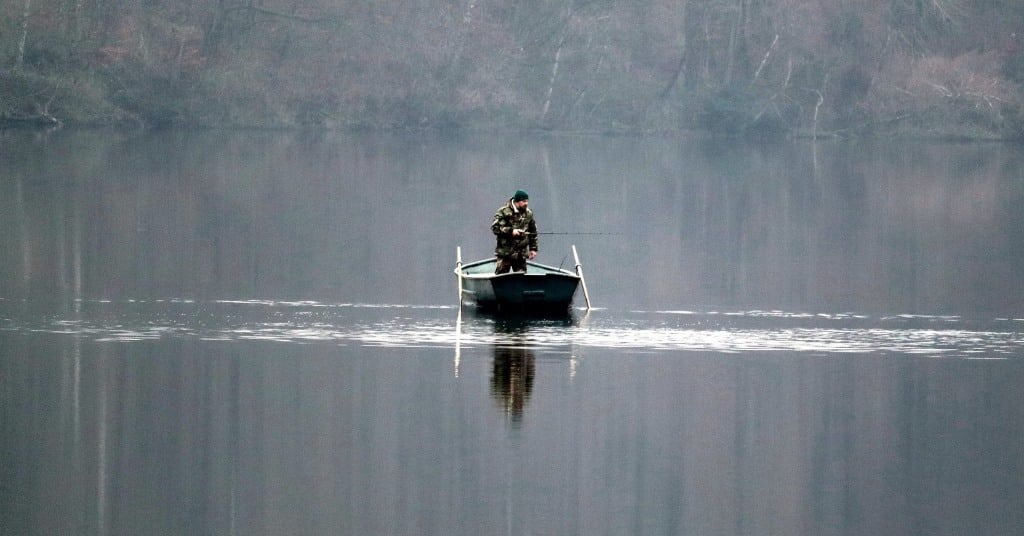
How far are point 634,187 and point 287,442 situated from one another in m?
37.1

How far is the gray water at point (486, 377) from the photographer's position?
14.2 m

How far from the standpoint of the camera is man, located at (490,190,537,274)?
23.7m

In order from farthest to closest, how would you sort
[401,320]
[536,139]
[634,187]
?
1. [536,139]
2. [634,187]
3. [401,320]

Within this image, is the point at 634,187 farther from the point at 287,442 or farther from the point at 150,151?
the point at 287,442

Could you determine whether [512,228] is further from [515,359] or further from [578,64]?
[578,64]

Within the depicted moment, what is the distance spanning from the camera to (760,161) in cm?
6775

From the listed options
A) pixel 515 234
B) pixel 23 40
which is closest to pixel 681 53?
pixel 23 40

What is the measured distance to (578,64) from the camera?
88938 millimetres

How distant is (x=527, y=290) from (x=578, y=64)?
66.0 metres

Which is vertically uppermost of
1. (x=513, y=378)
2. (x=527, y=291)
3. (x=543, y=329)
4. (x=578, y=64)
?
(x=578, y=64)

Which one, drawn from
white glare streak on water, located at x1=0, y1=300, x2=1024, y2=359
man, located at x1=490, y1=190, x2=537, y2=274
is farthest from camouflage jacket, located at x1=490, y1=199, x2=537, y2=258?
white glare streak on water, located at x1=0, y1=300, x2=1024, y2=359

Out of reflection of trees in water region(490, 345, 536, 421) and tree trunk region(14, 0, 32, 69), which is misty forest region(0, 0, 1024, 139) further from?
reflection of trees in water region(490, 345, 536, 421)

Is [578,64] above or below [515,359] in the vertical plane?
above

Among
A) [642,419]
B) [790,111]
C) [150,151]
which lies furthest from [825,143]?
[642,419]
